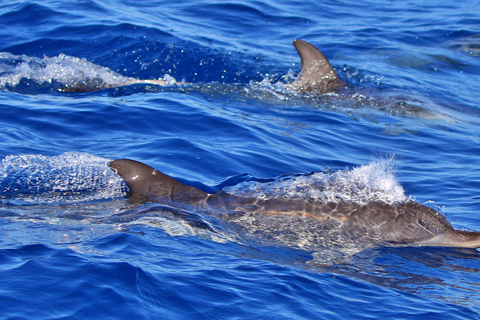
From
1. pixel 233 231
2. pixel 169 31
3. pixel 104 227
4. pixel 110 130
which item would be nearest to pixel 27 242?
pixel 104 227

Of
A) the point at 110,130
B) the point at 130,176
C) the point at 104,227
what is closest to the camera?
the point at 104,227

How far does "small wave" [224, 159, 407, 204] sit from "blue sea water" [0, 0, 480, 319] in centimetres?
4

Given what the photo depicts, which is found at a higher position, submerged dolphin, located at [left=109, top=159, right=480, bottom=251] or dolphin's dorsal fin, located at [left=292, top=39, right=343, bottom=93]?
dolphin's dorsal fin, located at [left=292, top=39, right=343, bottom=93]

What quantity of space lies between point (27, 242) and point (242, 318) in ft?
7.26

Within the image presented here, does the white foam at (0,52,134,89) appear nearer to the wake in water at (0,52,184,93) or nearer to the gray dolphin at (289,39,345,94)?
the wake in water at (0,52,184,93)

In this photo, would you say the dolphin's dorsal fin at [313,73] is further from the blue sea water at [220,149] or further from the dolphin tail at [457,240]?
the dolphin tail at [457,240]

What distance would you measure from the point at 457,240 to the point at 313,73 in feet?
26.1

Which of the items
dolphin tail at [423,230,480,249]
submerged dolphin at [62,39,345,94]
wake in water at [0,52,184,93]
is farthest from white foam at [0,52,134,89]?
dolphin tail at [423,230,480,249]

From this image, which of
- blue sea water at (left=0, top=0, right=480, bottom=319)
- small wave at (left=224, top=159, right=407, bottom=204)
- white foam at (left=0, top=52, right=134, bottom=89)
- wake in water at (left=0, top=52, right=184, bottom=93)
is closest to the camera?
blue sea water at (left=0, top=0, right=480, bottom=319)

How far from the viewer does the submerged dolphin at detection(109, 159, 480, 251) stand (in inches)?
243

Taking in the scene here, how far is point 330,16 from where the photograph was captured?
2106 cm

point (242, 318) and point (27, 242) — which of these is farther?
point (27, 242)

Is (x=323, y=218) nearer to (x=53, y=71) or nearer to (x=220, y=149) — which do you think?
(x=220, y=149)

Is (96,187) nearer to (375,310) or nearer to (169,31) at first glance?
(375,310)
